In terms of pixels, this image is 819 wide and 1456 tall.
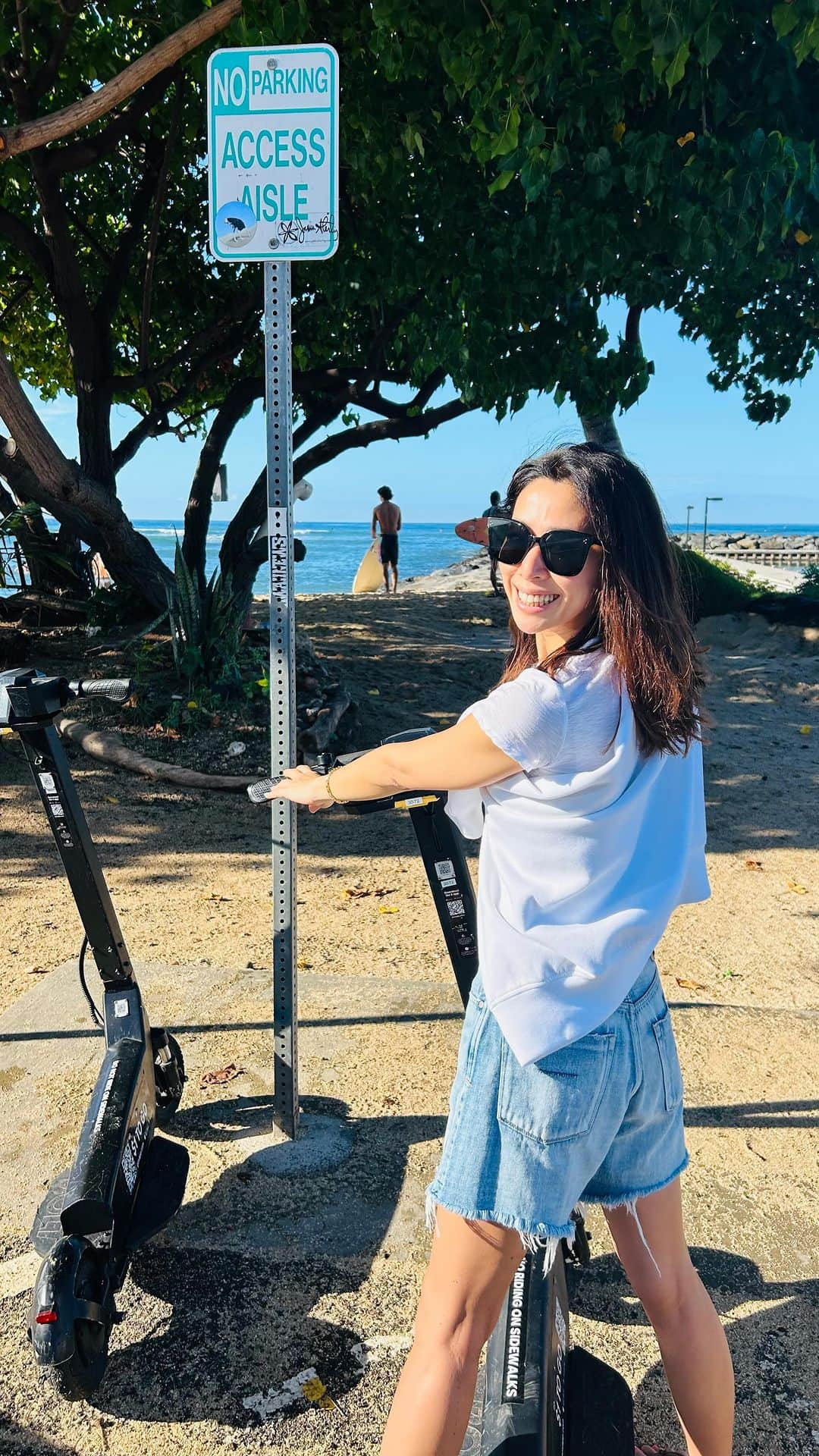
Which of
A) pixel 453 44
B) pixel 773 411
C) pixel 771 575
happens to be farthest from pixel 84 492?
A: pixel 771 575

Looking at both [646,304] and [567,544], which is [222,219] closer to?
[567,544]

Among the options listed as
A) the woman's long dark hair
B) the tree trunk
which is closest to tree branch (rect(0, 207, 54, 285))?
the tree trunk

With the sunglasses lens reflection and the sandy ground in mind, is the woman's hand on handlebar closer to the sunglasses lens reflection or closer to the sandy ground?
the sunglasses lens reflection

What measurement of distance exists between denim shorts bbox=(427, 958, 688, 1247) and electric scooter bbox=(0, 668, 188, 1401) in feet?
3.17

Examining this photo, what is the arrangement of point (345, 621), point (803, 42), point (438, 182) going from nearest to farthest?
point (803, 42) → point (438, 182) → point (345, 621)

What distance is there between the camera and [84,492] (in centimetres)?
796

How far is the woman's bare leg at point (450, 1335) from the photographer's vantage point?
1446 millimetres

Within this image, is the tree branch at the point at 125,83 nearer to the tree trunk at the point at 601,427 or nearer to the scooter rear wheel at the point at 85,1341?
the tree trunk at the point at 601,427

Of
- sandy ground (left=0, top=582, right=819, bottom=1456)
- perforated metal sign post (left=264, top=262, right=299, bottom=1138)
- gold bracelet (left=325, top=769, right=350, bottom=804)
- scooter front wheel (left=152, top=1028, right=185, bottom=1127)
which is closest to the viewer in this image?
gold bracelet (left=325, top=769, right=350, bottom=804)

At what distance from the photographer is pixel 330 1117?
3.14 m

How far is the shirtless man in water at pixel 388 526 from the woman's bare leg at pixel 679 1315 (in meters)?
A: 16.6

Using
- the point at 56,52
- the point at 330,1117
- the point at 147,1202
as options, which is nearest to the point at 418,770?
the point at 147,1202

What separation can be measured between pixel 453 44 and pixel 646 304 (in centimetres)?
261

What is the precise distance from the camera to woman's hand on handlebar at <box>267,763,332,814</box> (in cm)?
190
